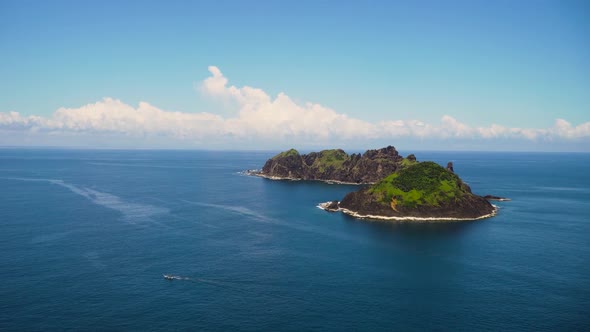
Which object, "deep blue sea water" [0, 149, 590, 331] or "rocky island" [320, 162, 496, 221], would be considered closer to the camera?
"deep blue sea water" [0, 149, 590, 331]

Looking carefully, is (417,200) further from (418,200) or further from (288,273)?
(288,273)

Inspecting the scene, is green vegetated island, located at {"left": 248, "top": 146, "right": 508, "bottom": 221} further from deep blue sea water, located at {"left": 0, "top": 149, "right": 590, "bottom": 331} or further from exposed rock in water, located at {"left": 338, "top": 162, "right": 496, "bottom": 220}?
deep blue sea water, located at {"left": 0, "top": 149, "right": 590, "bottom": 331}

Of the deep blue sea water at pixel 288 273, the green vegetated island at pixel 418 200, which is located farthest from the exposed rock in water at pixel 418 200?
the deep blue sea water at pixel 288 273

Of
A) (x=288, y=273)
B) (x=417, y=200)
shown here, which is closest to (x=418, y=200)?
(x=417, y=200)

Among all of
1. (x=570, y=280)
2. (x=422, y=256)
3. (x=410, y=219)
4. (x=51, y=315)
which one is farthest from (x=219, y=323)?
(x=410, y=219)

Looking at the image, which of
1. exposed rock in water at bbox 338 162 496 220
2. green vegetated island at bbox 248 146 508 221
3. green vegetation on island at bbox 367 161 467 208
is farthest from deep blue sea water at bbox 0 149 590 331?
green vegetation on island at bbox 367 161 467 208

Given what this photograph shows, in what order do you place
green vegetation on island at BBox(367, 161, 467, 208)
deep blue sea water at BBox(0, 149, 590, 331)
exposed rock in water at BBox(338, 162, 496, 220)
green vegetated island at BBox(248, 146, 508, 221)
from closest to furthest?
deep blue sea water at BBox(0, 149, 590, 331) < green vegetated island at BBox(248, 146, 508, 221) < exposed rock in water at BBox(338, 162, 496, 220) < green vegetation on island at BBox(367, 161, 467, 208)

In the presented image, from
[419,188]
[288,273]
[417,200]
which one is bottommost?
[288,273]

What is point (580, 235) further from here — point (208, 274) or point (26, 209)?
point (26, 209)

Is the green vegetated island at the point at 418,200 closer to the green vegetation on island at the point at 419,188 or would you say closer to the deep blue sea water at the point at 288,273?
the green vegetation on island at the point at 419,188
